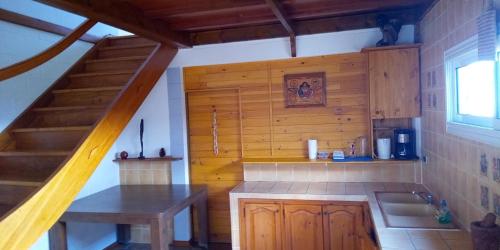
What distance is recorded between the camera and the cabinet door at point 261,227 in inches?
122

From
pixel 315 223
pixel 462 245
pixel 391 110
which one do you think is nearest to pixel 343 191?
pixel 315 223

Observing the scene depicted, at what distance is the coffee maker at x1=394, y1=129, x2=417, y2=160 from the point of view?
10.4 ft

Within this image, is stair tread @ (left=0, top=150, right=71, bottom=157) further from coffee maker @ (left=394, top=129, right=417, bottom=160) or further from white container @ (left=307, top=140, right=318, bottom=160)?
coffee maker @ (left=394, top=129, right=417, bottom=160)

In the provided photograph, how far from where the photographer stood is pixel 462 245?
5.77 feet

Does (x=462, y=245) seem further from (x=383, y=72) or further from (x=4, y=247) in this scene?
(x=4, y=247)

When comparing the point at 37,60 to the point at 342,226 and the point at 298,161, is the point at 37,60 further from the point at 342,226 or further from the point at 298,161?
the point at 342,226

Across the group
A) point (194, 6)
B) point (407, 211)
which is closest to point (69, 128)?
point (194, 6)

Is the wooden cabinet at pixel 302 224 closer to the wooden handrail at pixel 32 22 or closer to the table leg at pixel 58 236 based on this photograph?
the table leg at pixel 58 236

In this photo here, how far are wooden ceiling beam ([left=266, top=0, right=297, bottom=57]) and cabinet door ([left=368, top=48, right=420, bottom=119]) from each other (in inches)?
27.4

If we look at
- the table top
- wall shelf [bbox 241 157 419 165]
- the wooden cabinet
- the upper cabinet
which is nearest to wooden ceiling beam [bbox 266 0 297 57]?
the upper cabinet

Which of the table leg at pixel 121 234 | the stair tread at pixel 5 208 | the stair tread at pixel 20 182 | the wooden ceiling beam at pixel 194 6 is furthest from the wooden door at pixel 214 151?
the stair tread at pixel 5 208

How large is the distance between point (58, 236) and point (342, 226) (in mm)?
2355

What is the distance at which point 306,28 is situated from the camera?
343 centimetres

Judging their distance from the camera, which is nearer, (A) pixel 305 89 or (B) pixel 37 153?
(B) pixel 37 153
